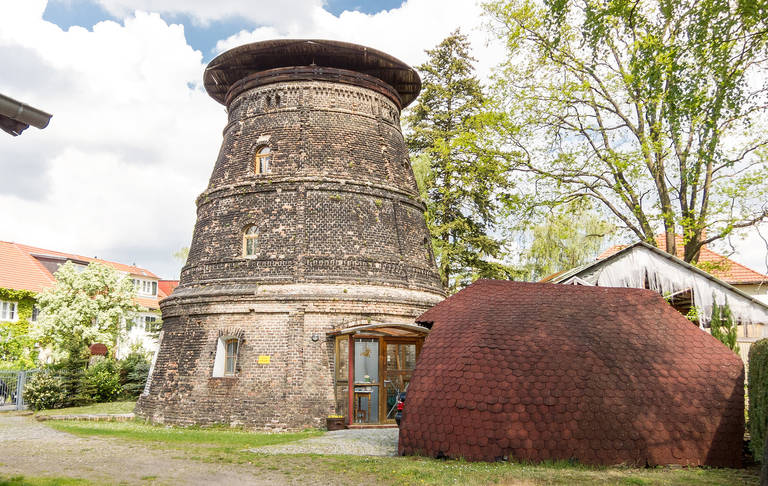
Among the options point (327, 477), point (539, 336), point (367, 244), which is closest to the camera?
point (327, 477)

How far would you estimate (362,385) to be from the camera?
53.8 ft

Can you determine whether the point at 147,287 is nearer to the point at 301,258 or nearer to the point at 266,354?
the point at 301,258

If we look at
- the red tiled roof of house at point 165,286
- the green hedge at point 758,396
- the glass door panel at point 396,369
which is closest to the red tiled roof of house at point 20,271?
the red tiled roof of house at point 165,286

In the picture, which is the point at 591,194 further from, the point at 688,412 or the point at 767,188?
the point at 688,412

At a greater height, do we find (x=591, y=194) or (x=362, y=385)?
(x=591, y=194)

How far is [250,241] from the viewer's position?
18.3 meters

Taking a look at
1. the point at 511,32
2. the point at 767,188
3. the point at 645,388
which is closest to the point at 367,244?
the point at 511,32

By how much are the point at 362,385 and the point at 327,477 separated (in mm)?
7786

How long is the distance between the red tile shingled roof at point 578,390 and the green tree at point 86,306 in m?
28.0

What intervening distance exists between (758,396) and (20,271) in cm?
4055

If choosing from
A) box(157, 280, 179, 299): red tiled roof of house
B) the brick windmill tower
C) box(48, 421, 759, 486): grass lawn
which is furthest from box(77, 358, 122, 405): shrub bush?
box(157, 280, 179, 299): red tiled roof of house

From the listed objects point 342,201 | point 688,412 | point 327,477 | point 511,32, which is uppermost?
point 511,32

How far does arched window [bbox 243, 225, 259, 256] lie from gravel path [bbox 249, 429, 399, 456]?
20.1 ft

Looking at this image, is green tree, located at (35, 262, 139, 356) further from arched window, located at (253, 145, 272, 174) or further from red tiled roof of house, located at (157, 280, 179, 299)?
arched window, located at (253, 145, 272, 174)
